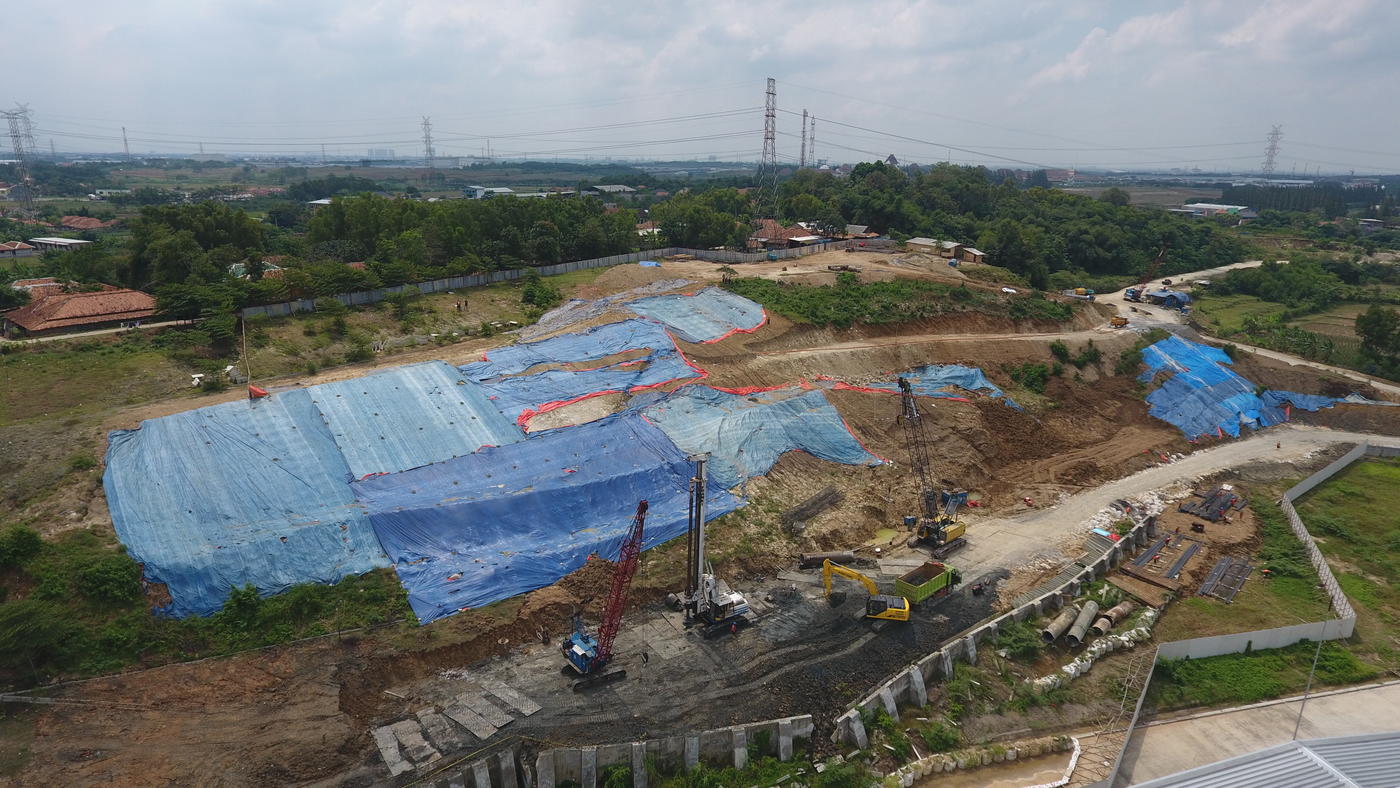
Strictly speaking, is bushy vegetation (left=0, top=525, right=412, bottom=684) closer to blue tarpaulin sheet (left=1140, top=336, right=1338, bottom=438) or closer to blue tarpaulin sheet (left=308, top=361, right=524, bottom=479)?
blue tarpaulin sheet (left=308, top=361, right=524, bottom=479)

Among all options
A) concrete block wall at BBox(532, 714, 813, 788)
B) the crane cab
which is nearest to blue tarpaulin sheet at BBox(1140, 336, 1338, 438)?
the crane cab

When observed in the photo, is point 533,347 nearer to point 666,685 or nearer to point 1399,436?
point 666,685

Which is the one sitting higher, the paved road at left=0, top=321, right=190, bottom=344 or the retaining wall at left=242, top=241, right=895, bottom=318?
the retaining wall at left=242, top=241, right=895, bottom=318

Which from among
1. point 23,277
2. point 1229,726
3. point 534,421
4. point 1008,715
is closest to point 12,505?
point 534,421

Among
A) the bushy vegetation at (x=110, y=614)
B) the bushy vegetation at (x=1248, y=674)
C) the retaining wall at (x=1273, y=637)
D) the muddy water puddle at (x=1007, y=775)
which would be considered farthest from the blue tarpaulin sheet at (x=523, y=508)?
the bushy vegetation at (x=1248, y=674)

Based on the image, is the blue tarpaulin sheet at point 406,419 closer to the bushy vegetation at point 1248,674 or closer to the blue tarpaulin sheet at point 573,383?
the blue tarpaulin sheet at point 573,383

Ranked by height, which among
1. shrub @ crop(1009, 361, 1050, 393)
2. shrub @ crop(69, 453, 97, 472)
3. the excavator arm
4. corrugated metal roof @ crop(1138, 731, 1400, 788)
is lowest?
the excavator arm
